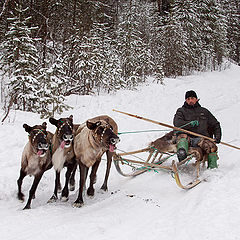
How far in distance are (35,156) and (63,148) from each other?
52cm

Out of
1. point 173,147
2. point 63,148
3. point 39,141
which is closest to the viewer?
point 39,141

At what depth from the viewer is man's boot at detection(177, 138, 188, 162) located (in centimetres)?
441

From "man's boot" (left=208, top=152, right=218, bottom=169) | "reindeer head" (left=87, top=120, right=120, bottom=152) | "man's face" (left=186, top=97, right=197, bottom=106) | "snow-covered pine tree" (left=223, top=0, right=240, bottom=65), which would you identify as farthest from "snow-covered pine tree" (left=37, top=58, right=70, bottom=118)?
"snow-covered pine tree" (left=223, top=0, right=240, bottom=65)

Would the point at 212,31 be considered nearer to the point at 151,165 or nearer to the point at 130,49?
the point at 130,49

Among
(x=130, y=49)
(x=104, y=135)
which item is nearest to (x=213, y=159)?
(x=104, y=135)

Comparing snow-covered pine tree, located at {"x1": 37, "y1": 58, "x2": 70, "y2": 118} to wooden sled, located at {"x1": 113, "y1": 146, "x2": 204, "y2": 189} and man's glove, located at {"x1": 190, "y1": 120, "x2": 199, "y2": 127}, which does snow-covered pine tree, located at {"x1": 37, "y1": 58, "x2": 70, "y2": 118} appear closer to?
wooden sled, located at {"x1": 113, "y1": 146, "x2": 204, "y2": 189}

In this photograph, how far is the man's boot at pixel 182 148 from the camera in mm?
4414

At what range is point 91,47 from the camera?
14.0 meters

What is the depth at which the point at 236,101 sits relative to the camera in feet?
39.3

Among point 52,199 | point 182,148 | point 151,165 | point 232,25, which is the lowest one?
point 52,199

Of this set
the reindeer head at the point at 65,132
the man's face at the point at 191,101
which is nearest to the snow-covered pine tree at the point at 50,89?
the reindeer head at the point at 65,132

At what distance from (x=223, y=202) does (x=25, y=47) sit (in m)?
9.44

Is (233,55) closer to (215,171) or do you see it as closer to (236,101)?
(236,101)

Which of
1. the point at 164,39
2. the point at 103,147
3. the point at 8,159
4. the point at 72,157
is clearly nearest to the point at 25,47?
the point at 8,159
